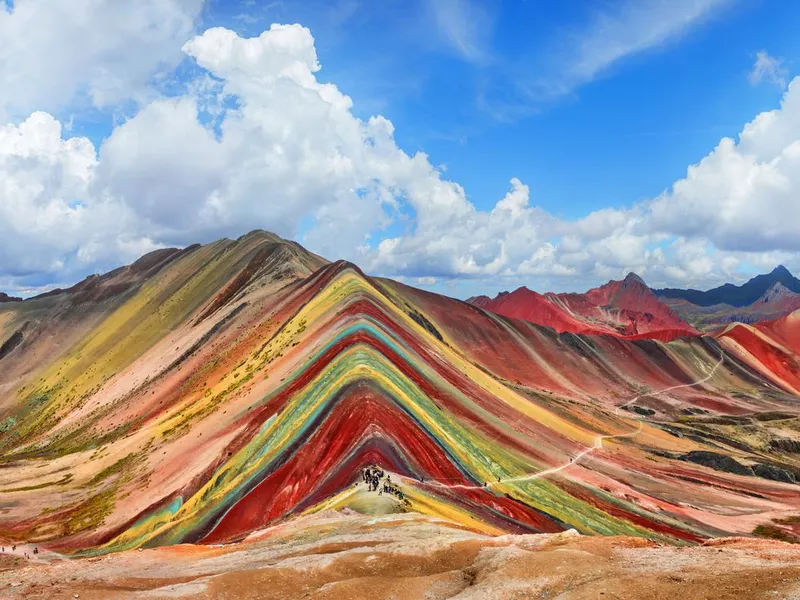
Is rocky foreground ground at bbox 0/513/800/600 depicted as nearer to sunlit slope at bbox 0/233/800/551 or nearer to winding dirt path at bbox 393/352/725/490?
sunlit slope at bbox 0/233/800/551

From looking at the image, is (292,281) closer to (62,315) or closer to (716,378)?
(62,315)

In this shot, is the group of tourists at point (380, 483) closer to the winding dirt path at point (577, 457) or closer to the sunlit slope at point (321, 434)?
the sunlit slope at point (321, 434)

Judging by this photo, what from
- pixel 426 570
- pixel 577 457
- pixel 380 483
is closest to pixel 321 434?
pixel 380 483

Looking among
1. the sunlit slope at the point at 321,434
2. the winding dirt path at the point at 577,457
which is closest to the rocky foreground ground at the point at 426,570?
the sunlit slope at the point at 321,434

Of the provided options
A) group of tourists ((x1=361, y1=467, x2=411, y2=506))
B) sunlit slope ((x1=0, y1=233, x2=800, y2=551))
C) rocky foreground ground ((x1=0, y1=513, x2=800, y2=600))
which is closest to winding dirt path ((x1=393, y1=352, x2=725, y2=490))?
sunlit slope ((x1=0, y1=233, x2=800, y2=551))

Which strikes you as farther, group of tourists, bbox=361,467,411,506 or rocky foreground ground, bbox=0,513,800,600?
group of tourists, bbox=361,467,411,506
